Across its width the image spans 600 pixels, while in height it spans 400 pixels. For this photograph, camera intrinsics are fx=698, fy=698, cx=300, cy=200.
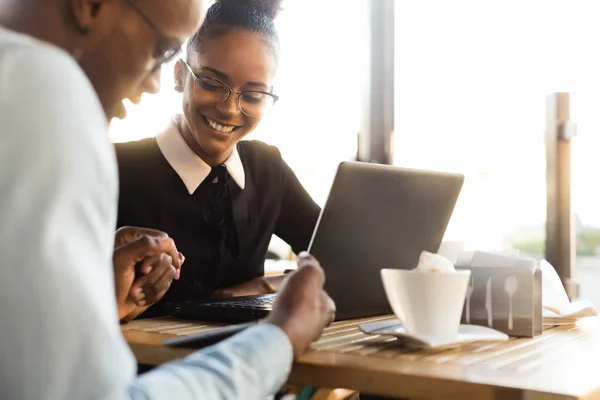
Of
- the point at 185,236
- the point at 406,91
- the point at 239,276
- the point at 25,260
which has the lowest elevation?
the point at 239,276

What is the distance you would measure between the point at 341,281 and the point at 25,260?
696 millimetres

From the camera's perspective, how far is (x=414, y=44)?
304cm

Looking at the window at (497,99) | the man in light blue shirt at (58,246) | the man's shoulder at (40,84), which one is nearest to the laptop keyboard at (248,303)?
the man in light blue shirt at (58,246)

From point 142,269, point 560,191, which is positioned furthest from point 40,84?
point 560,191

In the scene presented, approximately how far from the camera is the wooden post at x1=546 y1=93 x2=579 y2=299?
249 cm

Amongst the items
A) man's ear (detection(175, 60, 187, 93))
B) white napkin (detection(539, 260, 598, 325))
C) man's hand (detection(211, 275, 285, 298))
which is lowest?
man's hand (detection(211, 275, 285, 298))

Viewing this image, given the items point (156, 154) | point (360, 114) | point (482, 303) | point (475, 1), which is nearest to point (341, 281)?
point (482, 303)

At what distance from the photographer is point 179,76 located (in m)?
1.76

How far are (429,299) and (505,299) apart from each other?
20cm

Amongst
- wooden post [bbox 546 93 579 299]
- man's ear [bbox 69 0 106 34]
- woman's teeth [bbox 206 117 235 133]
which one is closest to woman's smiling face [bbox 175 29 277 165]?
woman's teeth [bbox 206 117 235 133]

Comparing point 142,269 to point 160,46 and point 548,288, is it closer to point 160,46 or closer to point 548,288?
point 160,46

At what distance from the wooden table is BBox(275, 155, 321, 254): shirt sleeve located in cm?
86

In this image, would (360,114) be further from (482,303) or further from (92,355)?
(92,355)

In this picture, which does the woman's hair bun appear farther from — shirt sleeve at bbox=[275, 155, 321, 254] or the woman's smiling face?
shirt sleeve at bbox=[275, 155, 321, 254]
